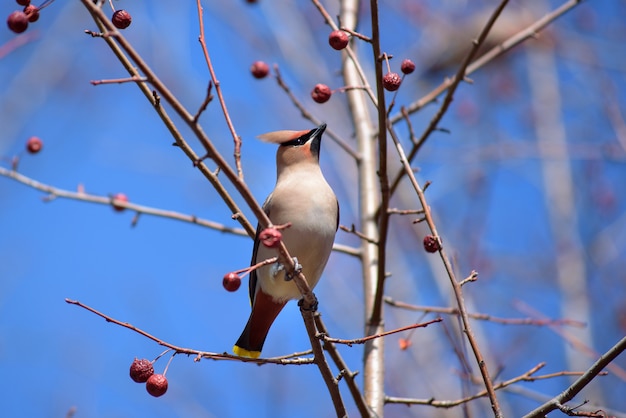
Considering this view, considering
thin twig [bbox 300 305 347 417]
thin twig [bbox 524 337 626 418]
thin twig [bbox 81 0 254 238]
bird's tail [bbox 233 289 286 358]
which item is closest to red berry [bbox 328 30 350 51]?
thin twig [bbox 81 0 254 238]

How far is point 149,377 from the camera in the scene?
7.89 ft

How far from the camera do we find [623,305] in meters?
7.25

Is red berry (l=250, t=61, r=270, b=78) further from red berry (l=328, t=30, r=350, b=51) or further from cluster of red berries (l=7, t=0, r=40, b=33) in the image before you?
cluster of red berries (l=7, t=0, r=40, b=33)

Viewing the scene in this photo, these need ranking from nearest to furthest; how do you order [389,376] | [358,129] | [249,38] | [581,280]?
[358,129] → [581,280] → [389,376] → [249,38]

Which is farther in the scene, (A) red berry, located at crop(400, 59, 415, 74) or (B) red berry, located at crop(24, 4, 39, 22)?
(A) red berry, located at crop(400, 59, 415, 74)

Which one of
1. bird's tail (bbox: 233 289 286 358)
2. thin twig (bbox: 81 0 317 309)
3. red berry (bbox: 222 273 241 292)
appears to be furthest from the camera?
bird's tail (bbox: 233 289 286 358)

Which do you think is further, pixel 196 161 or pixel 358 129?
pixel 358 129

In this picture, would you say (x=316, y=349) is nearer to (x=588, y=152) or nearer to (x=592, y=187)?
(x=588, y=152)

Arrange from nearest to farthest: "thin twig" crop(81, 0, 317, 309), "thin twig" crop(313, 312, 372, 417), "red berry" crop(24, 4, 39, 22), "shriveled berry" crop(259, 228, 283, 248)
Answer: "thin twig" crop(81, 0, 317, 309) → "shriveled berry" crop(259, 228, 283, 248) → "red berry" crop(24, 4, 39, 22) → "thin twig" crop(313, 312, 372, 417)

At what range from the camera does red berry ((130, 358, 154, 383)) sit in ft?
7.86

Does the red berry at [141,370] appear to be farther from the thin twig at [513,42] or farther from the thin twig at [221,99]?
the thin twig at [513,42]

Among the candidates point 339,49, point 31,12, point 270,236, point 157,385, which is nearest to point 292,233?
→ point 339,49

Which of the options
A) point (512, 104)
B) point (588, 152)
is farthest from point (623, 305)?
point (512, 104)

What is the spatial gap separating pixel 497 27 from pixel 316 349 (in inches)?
197
